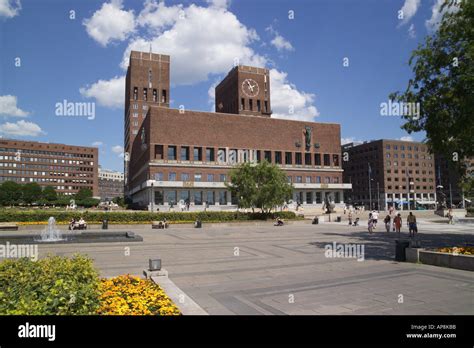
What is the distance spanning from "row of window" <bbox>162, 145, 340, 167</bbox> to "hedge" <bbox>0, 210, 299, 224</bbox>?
29020 millimetres

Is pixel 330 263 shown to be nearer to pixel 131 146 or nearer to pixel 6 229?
pixel 6 229

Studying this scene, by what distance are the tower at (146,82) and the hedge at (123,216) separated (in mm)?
82780

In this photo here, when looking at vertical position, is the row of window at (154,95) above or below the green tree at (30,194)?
above

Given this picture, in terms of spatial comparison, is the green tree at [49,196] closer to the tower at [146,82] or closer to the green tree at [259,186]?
the tower at [146,82]

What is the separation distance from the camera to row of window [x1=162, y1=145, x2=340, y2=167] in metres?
72.4

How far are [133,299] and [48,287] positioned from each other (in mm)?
1710

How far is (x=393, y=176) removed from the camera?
410 ft

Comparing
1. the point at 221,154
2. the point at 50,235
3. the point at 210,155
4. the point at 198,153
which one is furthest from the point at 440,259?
the point at 221,154

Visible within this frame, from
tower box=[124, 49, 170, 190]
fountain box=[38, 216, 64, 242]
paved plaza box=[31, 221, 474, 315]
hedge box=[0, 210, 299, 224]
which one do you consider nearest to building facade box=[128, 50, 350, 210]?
hedge box=[0, 210, 299, 224]

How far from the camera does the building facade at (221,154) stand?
70625 mm

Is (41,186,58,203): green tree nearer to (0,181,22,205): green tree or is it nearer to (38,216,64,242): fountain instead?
(0,181,22,205): green tree

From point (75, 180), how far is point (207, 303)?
170m

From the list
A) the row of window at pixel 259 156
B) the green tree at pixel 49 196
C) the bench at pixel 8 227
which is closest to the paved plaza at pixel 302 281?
the bench at pixel 8 227

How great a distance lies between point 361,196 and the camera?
130 m
